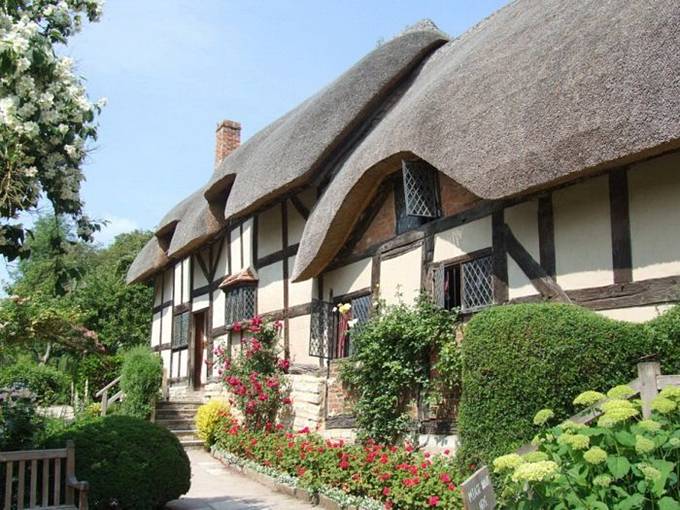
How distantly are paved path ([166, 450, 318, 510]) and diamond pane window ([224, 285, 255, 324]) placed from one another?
3.25m

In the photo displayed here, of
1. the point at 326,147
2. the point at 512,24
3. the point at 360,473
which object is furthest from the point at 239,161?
the point at 360,473

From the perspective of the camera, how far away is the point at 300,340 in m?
11.8

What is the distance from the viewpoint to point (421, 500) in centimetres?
671

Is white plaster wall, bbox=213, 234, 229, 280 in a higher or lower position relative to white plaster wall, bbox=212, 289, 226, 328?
higher

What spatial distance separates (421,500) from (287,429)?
5.08 m

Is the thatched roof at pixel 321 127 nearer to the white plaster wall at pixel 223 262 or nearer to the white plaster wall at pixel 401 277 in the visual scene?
the white plaster wall at pixel 223 262

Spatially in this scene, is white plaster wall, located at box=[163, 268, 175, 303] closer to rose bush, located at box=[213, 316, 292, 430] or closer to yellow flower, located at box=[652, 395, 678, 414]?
rose bush, located at box=[213, 316, 292, 430]

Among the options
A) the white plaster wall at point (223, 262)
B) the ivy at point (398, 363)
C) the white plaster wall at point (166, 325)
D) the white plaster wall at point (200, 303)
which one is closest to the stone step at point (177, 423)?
the white plaster wall at point (200, 303)

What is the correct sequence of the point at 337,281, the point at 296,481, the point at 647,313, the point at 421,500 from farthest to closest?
1. the point at 337,281
2. the point at 296,481
3. the point at 421,500
4. the point at 647,313

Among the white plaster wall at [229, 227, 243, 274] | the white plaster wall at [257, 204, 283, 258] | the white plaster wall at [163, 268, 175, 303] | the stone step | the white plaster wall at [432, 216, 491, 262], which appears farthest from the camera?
the white plaster wall at [163, 268, 175, 303]

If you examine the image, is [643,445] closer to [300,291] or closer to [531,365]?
[531,365]

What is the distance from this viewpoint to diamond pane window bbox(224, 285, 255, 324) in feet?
44.3

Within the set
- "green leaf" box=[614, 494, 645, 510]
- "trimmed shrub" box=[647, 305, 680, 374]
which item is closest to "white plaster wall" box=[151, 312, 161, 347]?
"trimmed shrub" box=[647, 305, 680, 374]

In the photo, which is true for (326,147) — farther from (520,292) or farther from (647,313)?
(647,313)
